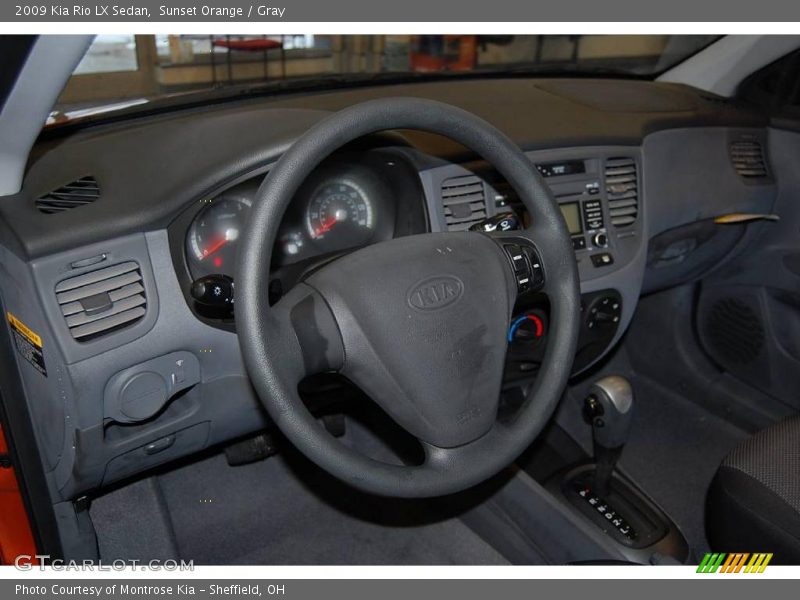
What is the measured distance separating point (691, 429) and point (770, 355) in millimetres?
322

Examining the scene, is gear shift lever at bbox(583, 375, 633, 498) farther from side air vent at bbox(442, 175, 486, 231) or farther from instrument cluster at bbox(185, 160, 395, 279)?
instrument cluster at bbox(185, 160, 395, 279)

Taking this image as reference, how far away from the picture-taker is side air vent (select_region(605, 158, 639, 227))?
70.9 inches

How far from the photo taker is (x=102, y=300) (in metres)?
1.24

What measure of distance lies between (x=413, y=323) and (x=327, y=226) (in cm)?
47

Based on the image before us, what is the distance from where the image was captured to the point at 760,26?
1939mm

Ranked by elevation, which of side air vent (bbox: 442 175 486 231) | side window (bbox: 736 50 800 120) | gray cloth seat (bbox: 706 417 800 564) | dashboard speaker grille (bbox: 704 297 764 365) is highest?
side window (bbox: 736 50 800 120)

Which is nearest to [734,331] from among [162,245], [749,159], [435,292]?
[749,159]

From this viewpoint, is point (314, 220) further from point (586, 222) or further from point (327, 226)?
point (586, 222)

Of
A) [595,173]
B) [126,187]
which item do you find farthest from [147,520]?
[595,173]

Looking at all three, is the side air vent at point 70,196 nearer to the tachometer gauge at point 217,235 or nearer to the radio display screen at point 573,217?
the tachometer gauge at point 217,235

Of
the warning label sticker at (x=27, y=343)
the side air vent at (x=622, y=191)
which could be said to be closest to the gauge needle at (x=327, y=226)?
the warning label sticker at (x=27, y=343)

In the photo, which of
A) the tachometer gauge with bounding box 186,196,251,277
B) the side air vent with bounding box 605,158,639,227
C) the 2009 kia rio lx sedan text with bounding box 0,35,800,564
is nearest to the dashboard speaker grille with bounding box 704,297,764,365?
the 2009 kia rio lx sedan text with bounding box 0,35,800,564

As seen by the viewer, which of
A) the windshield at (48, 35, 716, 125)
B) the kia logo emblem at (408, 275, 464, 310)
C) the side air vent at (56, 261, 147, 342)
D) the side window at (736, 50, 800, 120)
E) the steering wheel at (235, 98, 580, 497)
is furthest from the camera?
the side window at (736, 50, 800, 120)

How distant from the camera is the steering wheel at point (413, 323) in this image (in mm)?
1020
